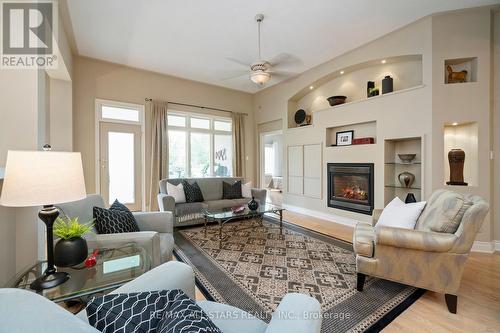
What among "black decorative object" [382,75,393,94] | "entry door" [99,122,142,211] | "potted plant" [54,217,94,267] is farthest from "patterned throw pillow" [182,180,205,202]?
"black decorative object" [382,75,393,94]

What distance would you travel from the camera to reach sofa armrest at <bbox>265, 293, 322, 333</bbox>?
0.79 metres

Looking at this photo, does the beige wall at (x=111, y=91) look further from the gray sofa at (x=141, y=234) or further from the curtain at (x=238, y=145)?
the gray sofa at (x=141, y=234)

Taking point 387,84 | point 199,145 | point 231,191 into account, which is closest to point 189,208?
point 231,191

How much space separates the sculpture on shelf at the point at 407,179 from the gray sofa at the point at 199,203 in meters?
2.50

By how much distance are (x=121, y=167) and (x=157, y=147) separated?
87cm

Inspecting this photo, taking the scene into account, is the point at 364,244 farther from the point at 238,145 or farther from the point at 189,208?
the point at 238,145

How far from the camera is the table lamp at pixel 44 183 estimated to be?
1.11m

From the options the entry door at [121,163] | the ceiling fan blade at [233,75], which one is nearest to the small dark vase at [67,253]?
the entry door at [121,163]

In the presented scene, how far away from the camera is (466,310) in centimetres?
180

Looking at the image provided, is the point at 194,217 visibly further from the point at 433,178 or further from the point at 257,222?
the point at 433,178

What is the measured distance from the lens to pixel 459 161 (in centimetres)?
313

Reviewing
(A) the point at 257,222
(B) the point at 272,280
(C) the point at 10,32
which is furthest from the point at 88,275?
(A) the point at 257,222

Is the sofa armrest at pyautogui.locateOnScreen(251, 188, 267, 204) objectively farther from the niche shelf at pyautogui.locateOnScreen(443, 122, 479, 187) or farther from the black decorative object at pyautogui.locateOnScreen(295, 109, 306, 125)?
the niche shelf at pyautogui.locateOnScreen(443, 122, 479, 187)

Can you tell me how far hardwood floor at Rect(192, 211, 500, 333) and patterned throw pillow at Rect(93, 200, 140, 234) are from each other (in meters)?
0.91
